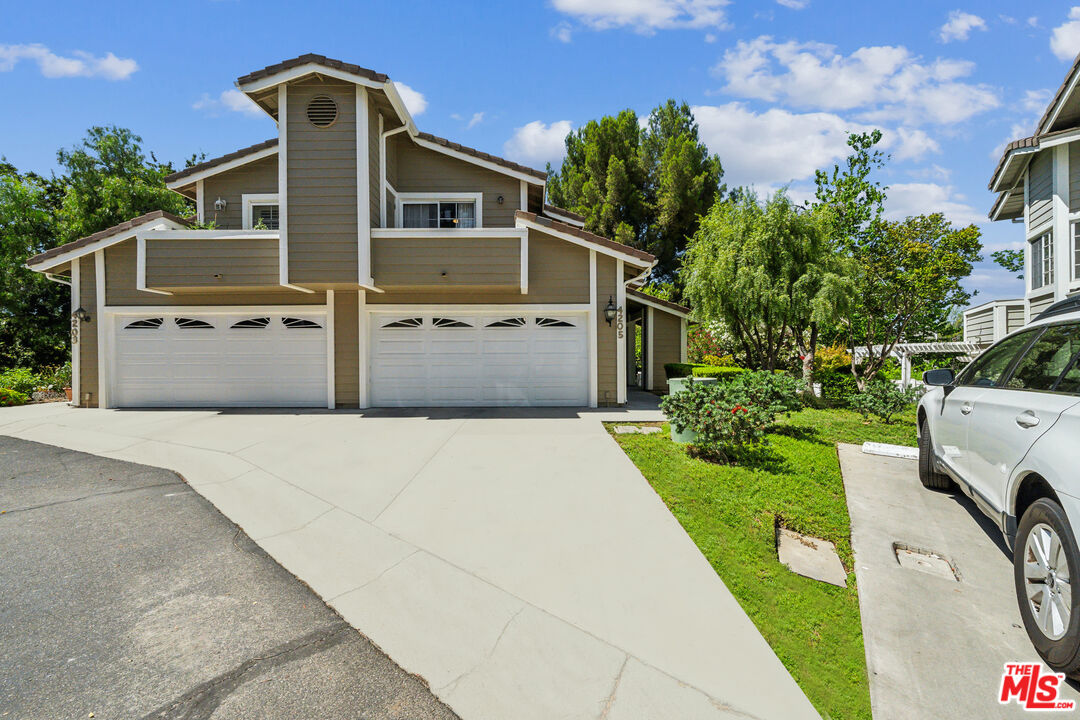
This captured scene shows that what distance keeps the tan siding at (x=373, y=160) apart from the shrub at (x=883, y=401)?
9730 mm

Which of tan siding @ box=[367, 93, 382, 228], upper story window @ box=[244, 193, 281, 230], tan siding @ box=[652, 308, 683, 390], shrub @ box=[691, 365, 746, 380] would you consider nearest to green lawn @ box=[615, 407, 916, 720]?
shrub @ box=[691, 365, 746, 380]

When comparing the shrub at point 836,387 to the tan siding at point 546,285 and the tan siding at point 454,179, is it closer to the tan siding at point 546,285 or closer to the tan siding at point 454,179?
the tan siding at point 546,285

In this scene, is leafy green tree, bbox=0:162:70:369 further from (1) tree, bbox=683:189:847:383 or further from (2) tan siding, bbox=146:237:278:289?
(1) tree, bbox=683:189:847:383

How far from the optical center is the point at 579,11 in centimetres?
910

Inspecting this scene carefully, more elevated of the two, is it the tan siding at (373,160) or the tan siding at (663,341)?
the tan siding at (373,160)

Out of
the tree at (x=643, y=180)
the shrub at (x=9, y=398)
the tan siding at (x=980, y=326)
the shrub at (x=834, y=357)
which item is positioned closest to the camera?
the shrub at (x=9, y=398)

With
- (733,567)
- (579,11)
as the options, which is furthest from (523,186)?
(733,567)

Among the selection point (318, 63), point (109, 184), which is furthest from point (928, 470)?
point (109, 184)

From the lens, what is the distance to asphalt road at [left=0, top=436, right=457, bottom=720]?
221 cm

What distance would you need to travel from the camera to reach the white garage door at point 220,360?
1041cm

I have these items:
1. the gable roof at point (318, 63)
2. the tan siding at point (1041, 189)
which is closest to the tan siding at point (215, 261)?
the gable roof at point (318, 63)

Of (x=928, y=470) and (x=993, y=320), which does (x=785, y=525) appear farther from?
(x=993, y=320)

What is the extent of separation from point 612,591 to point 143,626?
2.80 m

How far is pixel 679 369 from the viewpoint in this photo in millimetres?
13070
